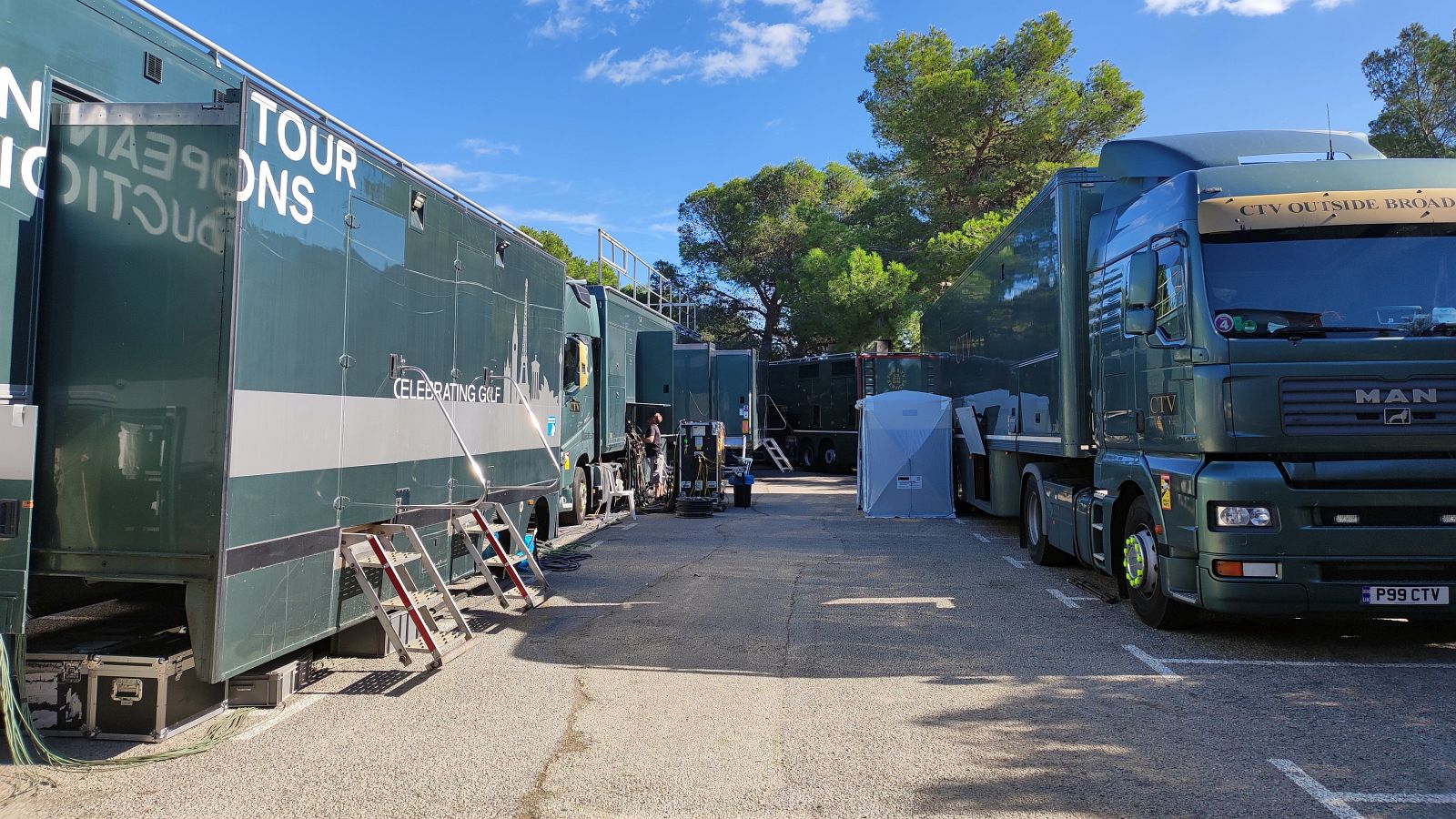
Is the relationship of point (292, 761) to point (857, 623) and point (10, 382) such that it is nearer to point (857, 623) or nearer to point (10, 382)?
point (10, 382)

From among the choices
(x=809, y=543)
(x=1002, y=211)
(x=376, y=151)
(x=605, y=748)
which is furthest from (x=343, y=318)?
(x=1002, y=211)

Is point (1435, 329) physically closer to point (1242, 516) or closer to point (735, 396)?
point (1242, 516)

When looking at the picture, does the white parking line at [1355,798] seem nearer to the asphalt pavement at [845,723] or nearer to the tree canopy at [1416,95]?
the asphalt pavement at [845,723]

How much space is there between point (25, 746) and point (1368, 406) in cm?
762

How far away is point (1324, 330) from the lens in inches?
209

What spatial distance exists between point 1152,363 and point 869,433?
805 centimetres

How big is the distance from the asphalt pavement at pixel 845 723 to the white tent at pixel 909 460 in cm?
665

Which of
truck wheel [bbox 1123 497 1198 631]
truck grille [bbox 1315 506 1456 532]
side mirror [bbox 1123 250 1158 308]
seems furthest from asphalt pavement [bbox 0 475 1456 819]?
side mirror [bbox 1123 250 1158 308]

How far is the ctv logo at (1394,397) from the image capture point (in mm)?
5242

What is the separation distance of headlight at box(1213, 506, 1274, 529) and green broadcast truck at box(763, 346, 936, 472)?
16017 millimetres

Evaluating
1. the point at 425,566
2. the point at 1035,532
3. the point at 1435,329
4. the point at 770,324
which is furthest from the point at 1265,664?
the point at 770,324

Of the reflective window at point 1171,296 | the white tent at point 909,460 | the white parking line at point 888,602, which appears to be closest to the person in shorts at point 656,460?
the white tent at point 909,460

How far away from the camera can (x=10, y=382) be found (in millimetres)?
3672

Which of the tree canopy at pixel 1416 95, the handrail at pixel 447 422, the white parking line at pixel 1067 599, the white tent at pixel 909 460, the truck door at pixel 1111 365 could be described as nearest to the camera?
A: the handrail at pixel 447 422
